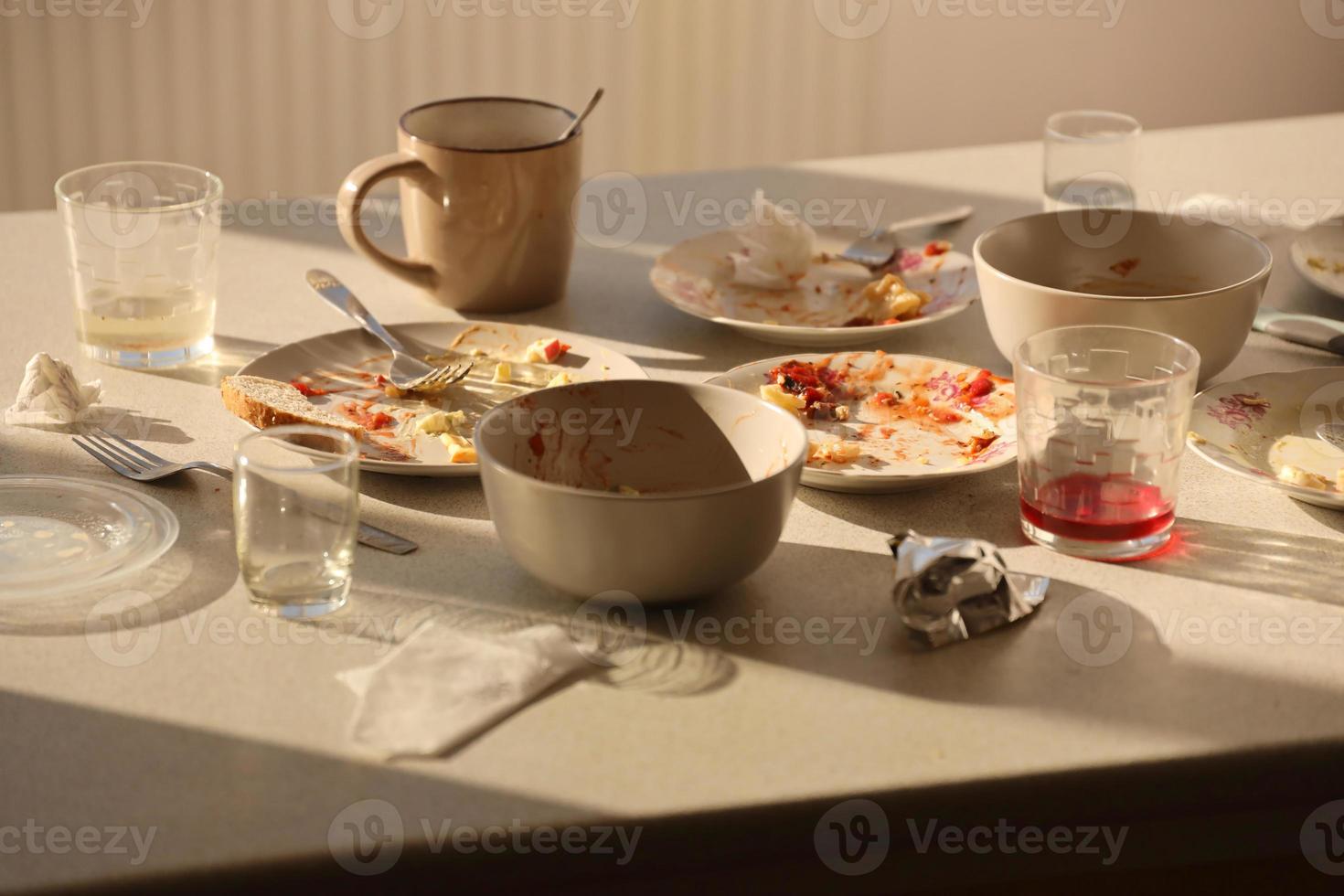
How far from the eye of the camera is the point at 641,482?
952 mm

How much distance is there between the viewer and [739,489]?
0.79 m

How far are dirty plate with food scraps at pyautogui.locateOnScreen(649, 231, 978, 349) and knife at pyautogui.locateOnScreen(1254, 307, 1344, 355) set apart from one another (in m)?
0.24

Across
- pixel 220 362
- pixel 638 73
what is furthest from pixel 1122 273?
pixel 638 73

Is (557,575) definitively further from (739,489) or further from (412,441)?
(412,441)

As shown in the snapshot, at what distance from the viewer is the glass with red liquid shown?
2.91ft

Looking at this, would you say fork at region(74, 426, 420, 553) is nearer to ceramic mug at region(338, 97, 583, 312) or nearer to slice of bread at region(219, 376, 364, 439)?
slice of bread at region(219, 376, 364, 439)

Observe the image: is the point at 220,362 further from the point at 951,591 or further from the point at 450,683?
the point at 951,591

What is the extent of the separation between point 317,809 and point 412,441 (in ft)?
1.33

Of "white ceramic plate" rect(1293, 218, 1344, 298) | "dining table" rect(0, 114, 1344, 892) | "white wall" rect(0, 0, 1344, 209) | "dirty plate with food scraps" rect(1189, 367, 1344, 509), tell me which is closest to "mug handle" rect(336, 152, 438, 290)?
"dining table" rect(0, 114, 1344, 892)

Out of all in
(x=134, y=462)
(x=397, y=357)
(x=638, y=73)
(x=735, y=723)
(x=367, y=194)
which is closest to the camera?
(x=735, y=723)

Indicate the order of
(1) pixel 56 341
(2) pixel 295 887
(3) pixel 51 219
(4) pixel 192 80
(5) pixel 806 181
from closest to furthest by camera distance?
1. (2) pixel 295 887
2. (1) pixel 56 341
3. (3) pixel 51 219
4. (5) pixel 806 181
5. (4) pixel 192 80

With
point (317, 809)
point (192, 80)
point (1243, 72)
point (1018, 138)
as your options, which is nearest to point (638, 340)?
point (317, 809)

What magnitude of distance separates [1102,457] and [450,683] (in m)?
0.42

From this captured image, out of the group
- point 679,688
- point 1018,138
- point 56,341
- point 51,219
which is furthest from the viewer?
point 1018,138
